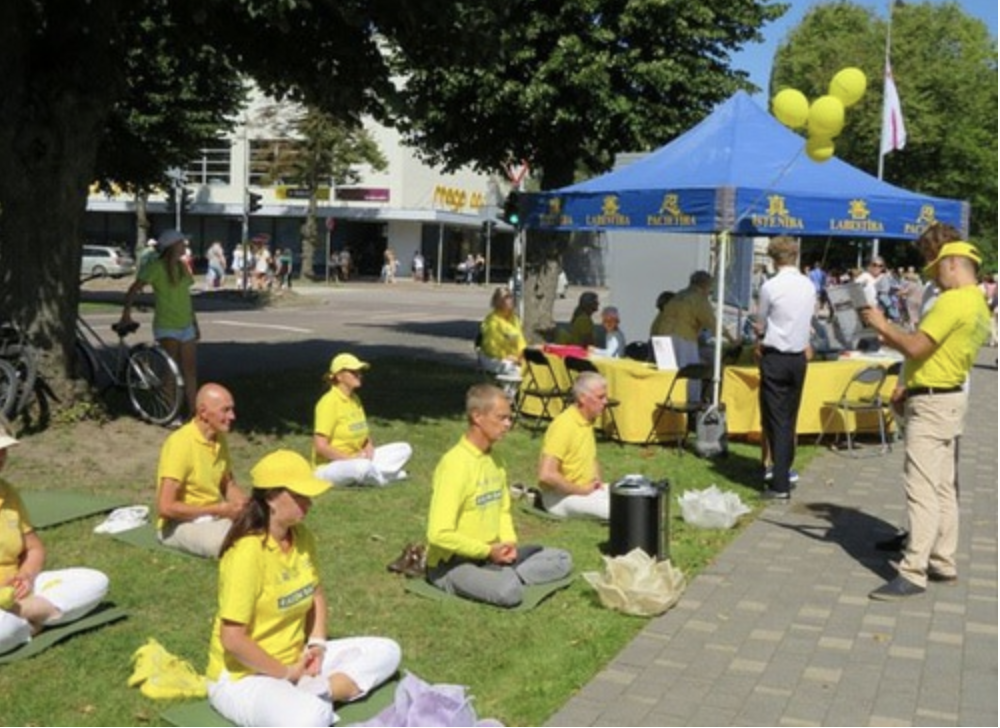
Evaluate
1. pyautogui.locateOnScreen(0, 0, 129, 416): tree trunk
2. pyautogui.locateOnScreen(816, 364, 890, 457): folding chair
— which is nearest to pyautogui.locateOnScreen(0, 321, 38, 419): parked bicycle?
pyautogui.locateOnScreen(0, 0, 129, 416): tree trunk

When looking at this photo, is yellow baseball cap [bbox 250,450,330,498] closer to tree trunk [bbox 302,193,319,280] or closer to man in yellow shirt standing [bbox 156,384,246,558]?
man in yellow shirt standing [bbox 156,384,246,558]

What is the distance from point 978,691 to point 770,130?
28.8ft

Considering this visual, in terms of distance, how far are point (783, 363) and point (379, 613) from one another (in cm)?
441

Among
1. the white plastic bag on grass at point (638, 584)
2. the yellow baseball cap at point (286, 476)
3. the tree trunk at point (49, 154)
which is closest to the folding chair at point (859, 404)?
the white plastic bag on grass at point (638, 584)

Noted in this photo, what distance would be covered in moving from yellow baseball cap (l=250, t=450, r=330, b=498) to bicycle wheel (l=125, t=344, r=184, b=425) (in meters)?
6.64

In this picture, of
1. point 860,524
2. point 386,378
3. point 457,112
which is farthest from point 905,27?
point 860,524

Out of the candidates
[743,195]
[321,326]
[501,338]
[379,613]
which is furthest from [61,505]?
[321,326]

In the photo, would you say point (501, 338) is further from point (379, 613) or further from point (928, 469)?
point (379, 613)

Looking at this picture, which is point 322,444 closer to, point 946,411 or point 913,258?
point 946,411

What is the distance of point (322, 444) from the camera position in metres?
8.98

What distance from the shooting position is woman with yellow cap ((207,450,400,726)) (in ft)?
14.2

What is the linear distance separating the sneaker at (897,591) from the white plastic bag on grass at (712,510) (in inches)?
64.9

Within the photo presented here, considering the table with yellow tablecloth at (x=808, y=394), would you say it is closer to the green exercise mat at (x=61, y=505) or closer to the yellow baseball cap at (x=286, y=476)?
the green exercise mat at (x=61, y=505)

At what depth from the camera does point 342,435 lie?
356 inches
